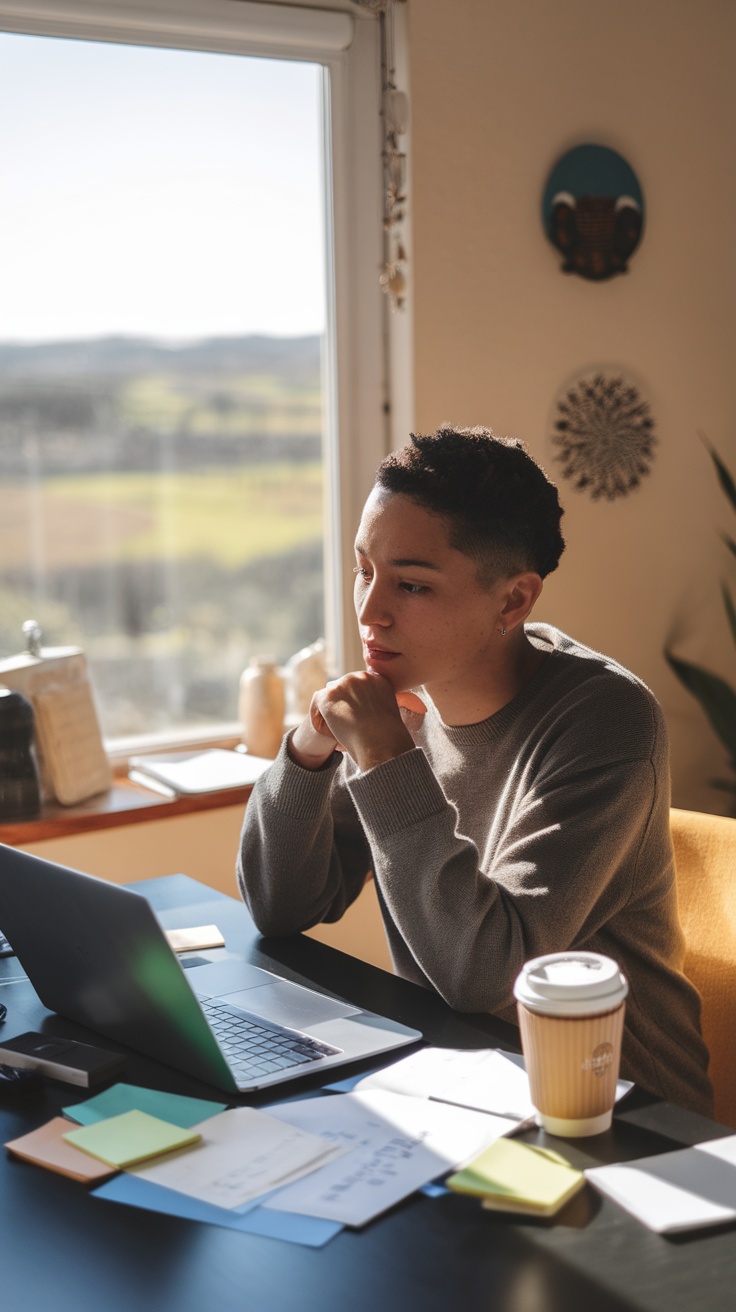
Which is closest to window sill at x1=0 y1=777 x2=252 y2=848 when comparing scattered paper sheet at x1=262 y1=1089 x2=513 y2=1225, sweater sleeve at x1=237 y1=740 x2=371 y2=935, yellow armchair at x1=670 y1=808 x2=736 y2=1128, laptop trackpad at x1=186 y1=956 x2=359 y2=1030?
sweater sleeve at x1=237 y1=740 x2=371 y2=935

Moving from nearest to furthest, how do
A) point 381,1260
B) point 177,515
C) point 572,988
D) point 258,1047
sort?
point 381,1260 < point 572,988 < point 258,1047 < point 177,515

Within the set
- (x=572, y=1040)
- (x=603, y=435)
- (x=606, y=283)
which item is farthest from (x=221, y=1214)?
(x=606, y=283)

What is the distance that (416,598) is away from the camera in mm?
1457

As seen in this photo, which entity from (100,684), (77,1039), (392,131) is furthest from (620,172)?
(77,1039)

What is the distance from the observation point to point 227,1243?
2.90 feet

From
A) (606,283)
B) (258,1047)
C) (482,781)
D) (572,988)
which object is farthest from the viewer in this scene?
(606,283)

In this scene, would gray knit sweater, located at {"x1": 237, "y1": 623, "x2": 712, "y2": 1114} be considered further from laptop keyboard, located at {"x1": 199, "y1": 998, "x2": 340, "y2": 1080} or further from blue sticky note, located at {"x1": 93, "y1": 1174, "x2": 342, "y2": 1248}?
blue sticky note, located at {"x1": 93, "y1": 1174, "x2": 342, "y2": 1248}

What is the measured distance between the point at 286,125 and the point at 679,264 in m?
1.01

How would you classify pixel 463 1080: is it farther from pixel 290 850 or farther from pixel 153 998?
pixel 290 850

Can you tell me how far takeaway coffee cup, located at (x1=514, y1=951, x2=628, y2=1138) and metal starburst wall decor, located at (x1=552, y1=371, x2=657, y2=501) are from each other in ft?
6.97

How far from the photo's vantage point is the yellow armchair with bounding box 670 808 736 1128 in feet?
4.98

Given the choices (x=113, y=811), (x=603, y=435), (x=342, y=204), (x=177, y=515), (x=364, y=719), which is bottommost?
(x=113, y=811)

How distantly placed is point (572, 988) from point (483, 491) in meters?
0.64

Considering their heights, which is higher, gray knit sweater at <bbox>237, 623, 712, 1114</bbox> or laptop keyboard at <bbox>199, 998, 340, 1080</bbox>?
gray knit sweater at <bbox>237, 623, 712, 1114</bbox>
